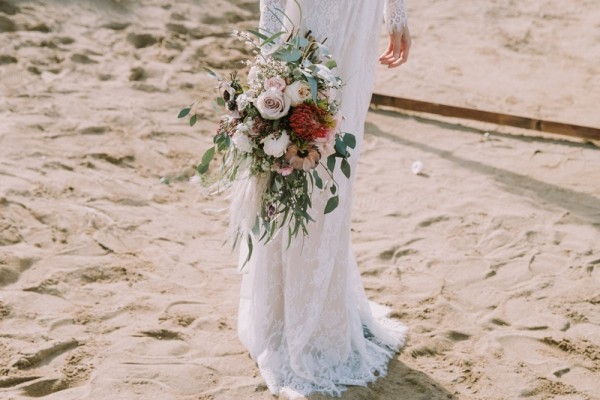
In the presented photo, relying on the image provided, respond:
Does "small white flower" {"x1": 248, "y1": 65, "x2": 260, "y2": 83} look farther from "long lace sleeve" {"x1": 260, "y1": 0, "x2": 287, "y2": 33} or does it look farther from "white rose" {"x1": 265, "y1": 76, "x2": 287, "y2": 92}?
"long lace sleeve" {"x1": 260, "y1": 0, "x2": 287, "y2": 33}

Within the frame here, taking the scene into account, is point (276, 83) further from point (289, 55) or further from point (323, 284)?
point (323, 284)

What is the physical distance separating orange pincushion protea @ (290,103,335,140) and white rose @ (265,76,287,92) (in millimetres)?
97

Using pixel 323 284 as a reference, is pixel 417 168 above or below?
above

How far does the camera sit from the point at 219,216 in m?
5.33

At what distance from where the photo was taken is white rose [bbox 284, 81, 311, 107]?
3.10 m

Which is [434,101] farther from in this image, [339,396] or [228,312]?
[339,396]

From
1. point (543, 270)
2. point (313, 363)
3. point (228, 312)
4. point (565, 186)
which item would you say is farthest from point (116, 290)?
point (565, 186)

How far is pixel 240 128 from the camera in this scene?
124 inches

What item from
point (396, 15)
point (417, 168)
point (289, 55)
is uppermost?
point (396, 15)

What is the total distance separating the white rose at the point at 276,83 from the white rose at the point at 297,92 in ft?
0.06

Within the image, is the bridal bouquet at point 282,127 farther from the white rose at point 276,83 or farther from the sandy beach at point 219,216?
the sandy beach at point 219,216

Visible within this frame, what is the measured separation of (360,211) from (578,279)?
1.40 meters

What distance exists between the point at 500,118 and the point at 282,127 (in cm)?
360

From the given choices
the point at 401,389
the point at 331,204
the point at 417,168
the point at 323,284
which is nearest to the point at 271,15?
the point at 331,204
